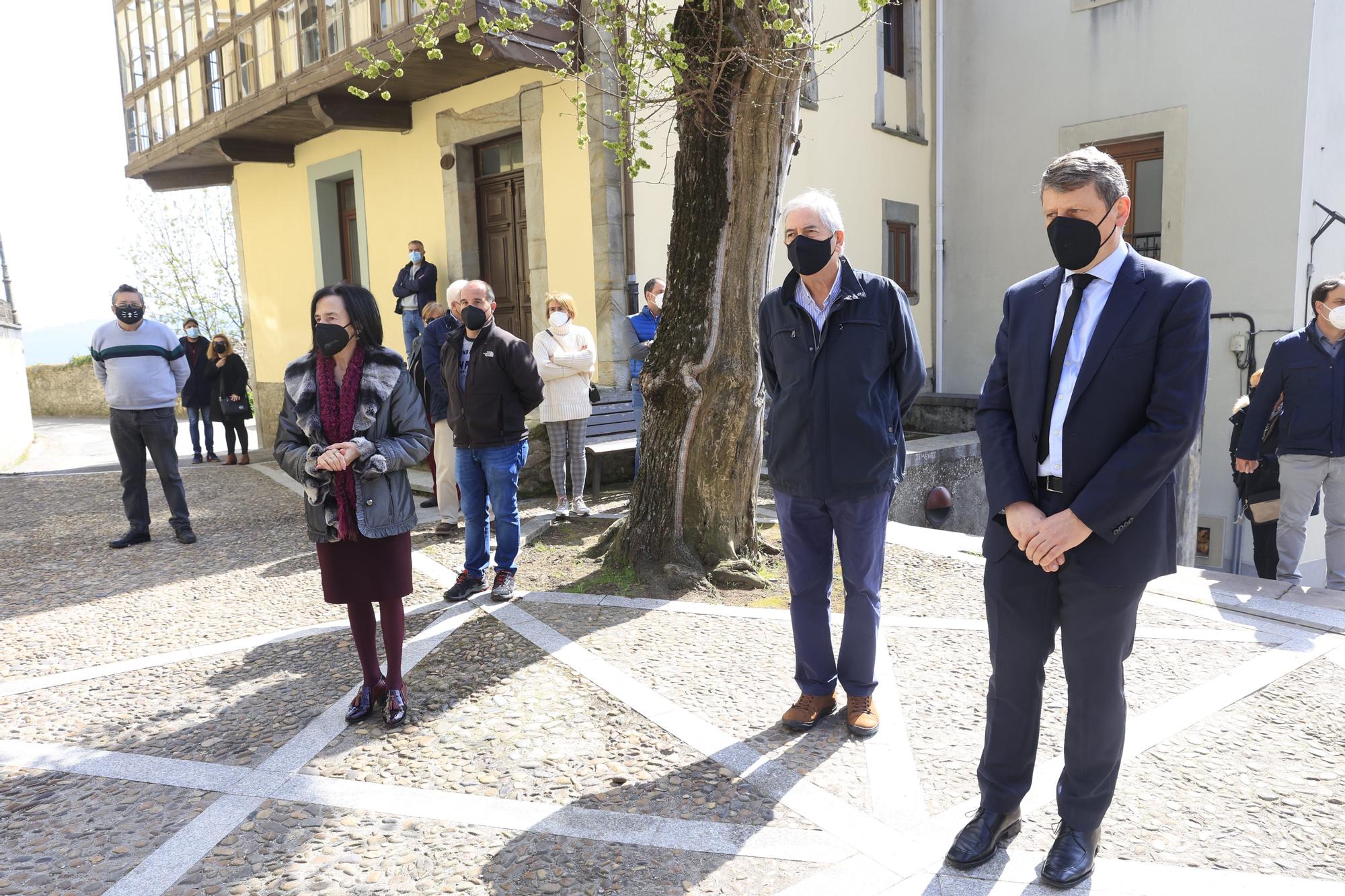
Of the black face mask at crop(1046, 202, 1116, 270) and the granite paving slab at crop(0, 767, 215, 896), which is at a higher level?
the black face mask at crop(1046, 202, 1116, 270)

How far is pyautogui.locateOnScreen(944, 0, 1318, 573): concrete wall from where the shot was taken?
11250mm

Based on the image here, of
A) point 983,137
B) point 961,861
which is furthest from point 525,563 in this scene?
point 983,137

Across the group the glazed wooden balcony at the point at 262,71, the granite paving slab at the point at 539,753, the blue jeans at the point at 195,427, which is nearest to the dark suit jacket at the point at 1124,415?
the granite paving slab at the point at 539,753

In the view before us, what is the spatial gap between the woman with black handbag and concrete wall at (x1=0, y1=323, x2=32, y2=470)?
432cm

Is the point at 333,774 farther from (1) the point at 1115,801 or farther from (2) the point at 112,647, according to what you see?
(1) the point at 1115,801

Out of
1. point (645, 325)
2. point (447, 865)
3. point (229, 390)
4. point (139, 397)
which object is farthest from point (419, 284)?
point (447, 865)

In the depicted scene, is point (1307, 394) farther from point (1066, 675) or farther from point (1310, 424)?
point (1066, 675)

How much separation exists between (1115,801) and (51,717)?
163 inches

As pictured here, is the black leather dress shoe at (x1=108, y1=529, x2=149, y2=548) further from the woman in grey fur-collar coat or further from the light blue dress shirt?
the light blue dress shirt

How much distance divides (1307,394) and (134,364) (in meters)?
7.95

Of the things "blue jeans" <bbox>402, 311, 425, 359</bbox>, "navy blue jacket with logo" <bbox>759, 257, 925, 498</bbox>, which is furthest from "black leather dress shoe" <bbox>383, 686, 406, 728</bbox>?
"blue jeans" <bbox>402, 311, 425, 359</bbox>

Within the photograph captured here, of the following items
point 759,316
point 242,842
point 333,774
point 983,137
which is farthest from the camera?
point 983,137

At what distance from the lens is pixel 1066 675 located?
98.9 inches

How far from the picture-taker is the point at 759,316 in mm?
3582
